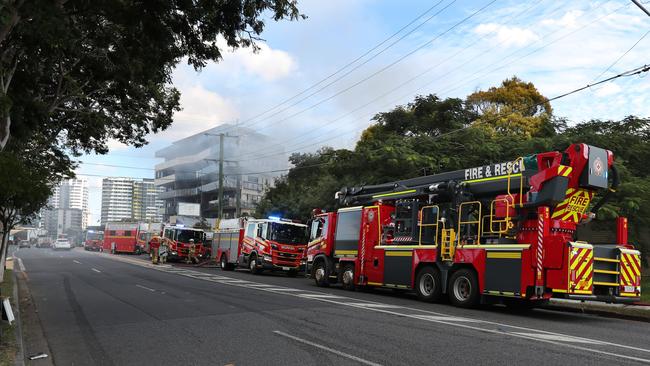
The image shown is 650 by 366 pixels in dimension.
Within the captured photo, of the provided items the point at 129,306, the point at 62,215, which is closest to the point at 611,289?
the point at 129,306

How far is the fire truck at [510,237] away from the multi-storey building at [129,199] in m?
105

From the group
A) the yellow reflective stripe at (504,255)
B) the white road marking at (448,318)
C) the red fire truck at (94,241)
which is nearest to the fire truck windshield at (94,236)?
the red fire truck at (94,241)

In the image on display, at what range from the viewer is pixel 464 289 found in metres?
13.9

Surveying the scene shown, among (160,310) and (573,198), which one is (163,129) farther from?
(573,198)

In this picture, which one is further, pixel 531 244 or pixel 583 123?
pixel 583 123

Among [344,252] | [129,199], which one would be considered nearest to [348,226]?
[344,252]

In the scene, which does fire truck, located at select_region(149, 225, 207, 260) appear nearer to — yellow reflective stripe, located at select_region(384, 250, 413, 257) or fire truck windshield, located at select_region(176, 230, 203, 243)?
fire truck windshield, located at select_region(176, 230, 203, 243)

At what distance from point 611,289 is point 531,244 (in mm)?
2362

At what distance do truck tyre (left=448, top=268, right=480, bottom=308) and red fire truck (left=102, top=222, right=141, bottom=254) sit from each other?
49.2m

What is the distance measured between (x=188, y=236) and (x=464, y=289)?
88.8ft

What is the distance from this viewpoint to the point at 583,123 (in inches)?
968

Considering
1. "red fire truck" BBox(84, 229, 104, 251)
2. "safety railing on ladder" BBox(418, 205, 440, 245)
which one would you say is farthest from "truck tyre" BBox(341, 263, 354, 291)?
"red fire truck" BBox(84, 229, 104, 251)

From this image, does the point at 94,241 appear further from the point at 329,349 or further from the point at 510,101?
the point at 329,349

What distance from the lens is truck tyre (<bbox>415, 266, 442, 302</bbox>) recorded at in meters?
14.5
